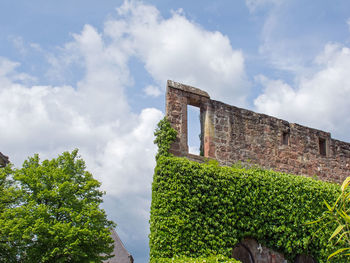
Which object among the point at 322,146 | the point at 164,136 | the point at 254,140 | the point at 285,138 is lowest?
the point at 164,136

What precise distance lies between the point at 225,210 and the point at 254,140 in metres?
3.36

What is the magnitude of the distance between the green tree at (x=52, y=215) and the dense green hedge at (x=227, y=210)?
293 inches

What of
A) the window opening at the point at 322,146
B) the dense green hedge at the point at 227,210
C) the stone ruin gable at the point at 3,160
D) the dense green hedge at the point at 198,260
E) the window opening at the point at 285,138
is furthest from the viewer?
the stone ruin gable at the point at 3,160

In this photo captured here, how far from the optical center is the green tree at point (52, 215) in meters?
16.2

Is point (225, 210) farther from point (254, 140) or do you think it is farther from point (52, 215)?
point (52, 215)

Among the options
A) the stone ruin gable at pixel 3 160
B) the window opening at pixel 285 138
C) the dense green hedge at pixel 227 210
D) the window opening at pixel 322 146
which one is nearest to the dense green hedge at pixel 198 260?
the dense green hedge at pixel 227 210

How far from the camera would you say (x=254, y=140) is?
1320cm

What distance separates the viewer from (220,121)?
1259 centimetres

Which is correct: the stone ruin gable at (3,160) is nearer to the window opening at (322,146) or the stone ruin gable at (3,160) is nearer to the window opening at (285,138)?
the window opening at (285,138)

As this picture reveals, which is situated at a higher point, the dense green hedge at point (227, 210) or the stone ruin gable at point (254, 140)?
the stone ruin gable at point (254, 140)

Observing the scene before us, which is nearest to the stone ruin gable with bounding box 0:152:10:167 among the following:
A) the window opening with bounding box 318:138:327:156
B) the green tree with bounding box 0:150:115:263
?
the green tree with bounding box 0:150:115:263

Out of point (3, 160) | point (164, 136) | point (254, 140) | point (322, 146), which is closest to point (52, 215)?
point (3, 160)

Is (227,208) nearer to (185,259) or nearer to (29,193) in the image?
(185,259)

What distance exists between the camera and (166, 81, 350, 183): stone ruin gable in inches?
475
